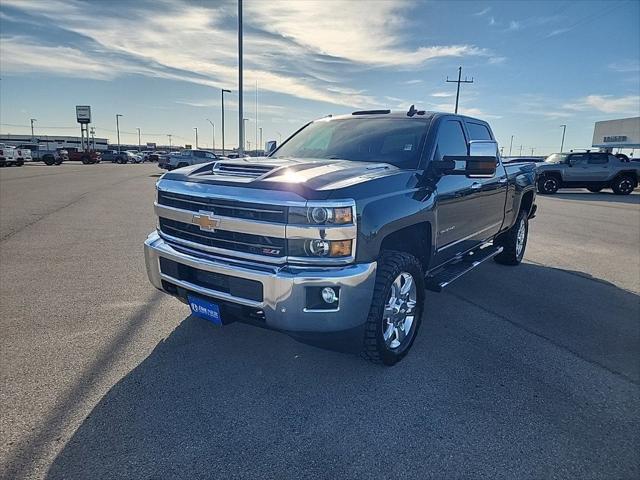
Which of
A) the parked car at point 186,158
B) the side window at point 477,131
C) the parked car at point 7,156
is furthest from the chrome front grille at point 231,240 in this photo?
the parked car at point 7,156

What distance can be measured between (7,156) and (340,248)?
3915 centimetres

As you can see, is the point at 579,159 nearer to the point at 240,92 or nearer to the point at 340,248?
the point at 240,92

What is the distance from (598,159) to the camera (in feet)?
63.7

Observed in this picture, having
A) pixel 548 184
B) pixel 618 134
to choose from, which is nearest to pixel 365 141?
pixel 548 184

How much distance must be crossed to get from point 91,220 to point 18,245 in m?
2.57

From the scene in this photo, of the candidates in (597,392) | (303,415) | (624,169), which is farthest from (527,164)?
(624,169)

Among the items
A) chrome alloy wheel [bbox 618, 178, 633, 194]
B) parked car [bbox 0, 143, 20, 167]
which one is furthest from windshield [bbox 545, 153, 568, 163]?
parked car [bbox 0, 143, 20, 167]

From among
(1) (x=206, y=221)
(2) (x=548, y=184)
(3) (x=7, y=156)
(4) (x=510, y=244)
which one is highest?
(1) (x=206, y=221)

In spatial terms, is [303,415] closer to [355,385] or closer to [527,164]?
[355,385]

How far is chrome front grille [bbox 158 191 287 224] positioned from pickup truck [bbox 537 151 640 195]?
19556mm

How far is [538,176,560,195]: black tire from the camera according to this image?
64.5ft

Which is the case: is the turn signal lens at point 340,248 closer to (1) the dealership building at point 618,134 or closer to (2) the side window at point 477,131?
(2) the side window at point 477,131

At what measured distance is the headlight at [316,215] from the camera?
2580 mm

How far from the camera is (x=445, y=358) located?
3400 mm
